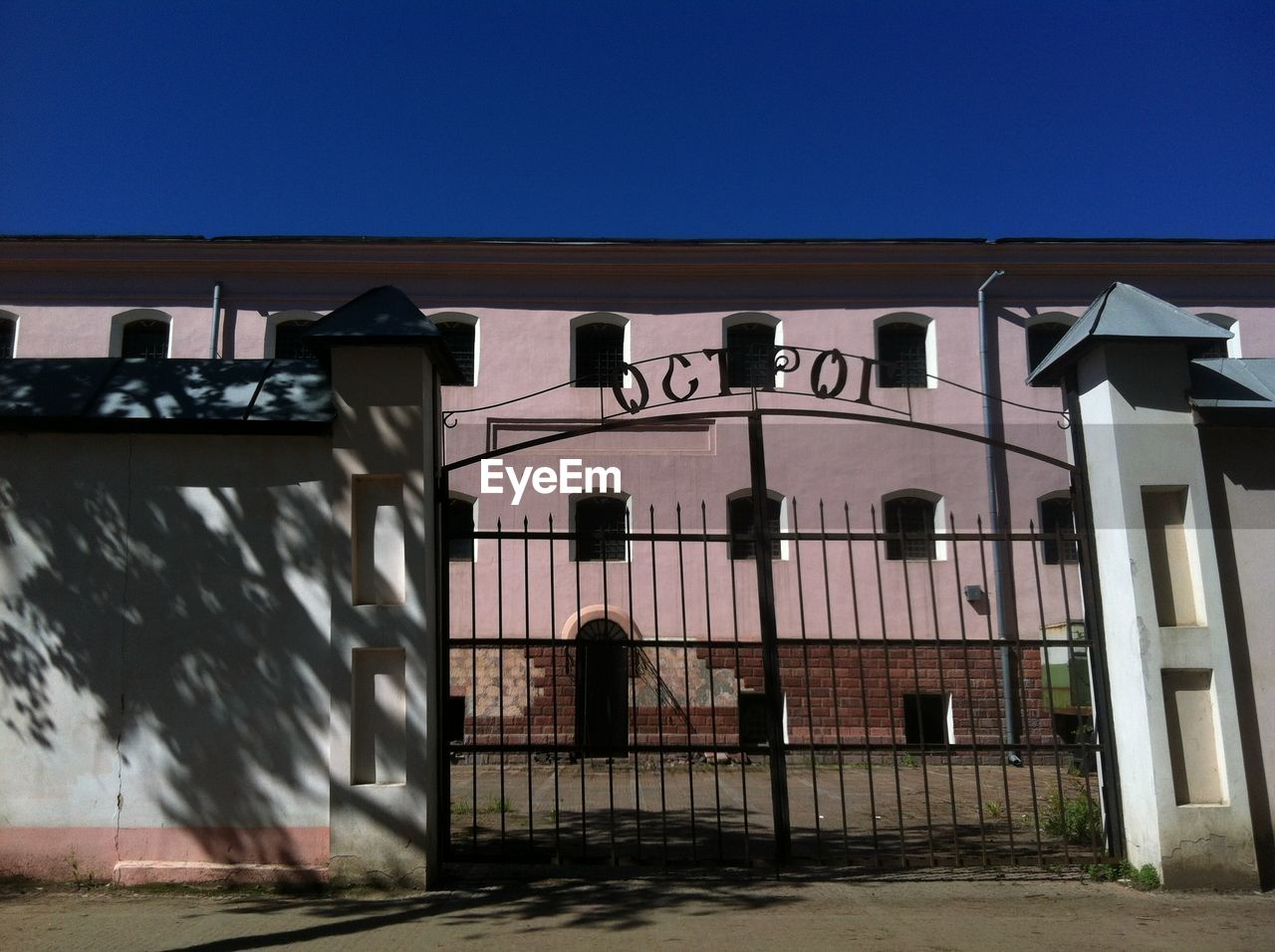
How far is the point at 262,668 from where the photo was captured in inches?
255

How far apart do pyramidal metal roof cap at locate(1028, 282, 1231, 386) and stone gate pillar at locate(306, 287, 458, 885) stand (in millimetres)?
4341

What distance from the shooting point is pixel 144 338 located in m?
17.5

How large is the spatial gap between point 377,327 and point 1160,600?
540cm

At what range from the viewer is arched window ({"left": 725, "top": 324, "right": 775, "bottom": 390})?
1667cm

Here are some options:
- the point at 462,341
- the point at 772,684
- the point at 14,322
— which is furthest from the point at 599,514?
the point at 14,322

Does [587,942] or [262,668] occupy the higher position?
[262,668]

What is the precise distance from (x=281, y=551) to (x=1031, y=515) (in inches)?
515

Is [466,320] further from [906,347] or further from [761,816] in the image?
[761,816]

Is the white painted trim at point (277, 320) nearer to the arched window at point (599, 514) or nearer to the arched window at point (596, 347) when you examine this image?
the arched window at point (596, 347)

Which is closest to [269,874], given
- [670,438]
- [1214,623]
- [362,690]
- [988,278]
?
[362,690]

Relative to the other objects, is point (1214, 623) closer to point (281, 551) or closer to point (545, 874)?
point (545, 874)

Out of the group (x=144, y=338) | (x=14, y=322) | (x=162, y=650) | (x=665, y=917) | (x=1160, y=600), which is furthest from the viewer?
(x=144, y=338)

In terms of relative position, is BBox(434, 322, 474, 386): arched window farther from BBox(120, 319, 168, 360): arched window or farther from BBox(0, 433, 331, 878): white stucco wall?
BBox(0, 433, 331, 878): white stucco wall
